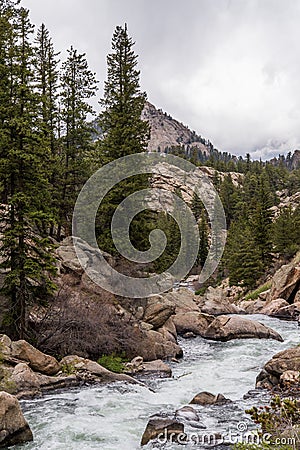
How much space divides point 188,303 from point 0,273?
54.6 feet

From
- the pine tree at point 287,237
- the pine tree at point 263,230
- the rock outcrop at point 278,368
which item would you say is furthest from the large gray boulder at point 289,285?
the rock outcrop at point 278,368

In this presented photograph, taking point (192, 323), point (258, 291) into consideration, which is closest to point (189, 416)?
point (192, 323)

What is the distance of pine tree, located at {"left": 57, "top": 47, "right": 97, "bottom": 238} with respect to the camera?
87.6 feet

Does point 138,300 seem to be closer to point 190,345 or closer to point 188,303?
point 190,345

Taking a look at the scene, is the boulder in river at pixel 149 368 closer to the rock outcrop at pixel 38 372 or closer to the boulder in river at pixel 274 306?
the rock outcrop at pixel 38 372

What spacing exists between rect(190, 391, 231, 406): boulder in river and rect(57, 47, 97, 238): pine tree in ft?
54.8

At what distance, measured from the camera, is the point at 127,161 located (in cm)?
2548

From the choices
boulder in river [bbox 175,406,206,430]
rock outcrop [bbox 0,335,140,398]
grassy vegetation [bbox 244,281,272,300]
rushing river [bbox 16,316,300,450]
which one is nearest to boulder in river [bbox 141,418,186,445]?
rushing river [bbox 16,316,300,450]

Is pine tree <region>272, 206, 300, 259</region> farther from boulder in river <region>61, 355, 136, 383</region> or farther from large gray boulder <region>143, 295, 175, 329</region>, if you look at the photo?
boulder in river <region>61, 355, 136, 383</region>

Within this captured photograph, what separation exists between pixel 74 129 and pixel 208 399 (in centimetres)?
1962

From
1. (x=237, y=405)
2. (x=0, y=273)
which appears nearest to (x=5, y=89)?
(x=0, y=273)

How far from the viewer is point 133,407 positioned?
11.9 m

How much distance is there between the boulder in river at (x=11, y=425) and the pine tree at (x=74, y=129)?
18.0 metres

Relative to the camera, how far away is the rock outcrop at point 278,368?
13466mm
